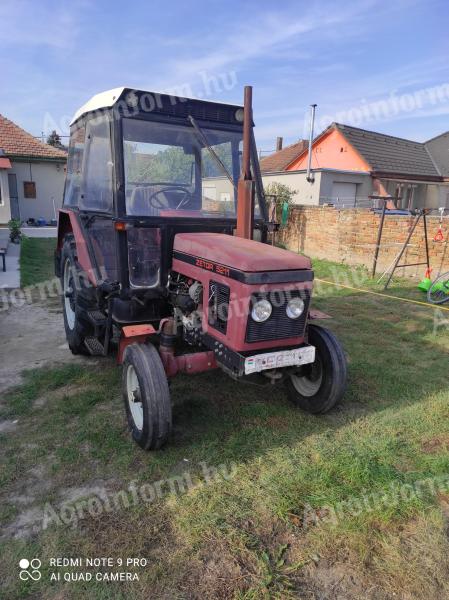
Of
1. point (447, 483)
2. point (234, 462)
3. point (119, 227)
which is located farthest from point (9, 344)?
point (447, 483)

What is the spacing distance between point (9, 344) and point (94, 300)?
1.73 metres

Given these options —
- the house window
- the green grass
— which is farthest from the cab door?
the house window

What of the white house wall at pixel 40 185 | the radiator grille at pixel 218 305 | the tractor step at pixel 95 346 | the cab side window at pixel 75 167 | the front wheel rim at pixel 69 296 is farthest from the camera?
the white house wall at pixel 40 185

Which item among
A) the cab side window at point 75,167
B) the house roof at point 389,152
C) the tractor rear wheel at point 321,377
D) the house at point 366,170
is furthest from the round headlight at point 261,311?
the house roof at point 389,152

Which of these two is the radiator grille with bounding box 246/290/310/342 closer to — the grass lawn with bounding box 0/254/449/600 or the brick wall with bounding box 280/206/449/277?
the grass lawn with bounding box 0/254/449/600

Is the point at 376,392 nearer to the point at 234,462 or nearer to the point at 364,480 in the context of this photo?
the point at 364,480

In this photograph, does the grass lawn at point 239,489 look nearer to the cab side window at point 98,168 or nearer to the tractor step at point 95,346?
the tractor step at point 95,346

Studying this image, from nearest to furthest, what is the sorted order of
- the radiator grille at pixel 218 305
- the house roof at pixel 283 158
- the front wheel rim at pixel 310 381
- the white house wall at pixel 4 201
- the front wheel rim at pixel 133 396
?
the radiator grille at pixel 218 305, the front wheel rim at pixel 133 396, the front wheel rim at pixel 310 381, the white house wall at pixel 4 201, the house roof at pixel 283 158

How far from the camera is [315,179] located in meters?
15.6

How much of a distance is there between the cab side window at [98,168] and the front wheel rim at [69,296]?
0.91 metres

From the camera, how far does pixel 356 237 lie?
9578mm

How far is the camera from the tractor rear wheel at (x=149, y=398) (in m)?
2.60

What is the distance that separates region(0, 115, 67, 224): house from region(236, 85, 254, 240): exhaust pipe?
14887 millimetres

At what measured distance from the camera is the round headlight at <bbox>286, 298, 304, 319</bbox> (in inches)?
107
